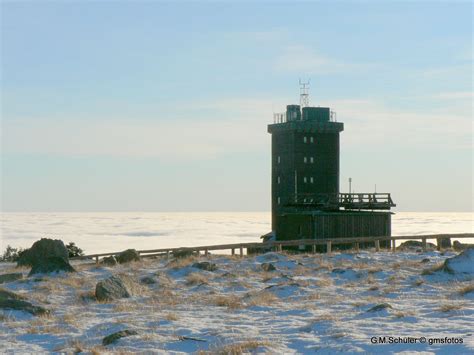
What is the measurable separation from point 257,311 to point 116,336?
4263mm

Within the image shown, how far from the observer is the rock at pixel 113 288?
63.2ft

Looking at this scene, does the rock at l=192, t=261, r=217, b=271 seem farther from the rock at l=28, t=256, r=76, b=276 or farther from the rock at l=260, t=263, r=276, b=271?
the rock at l=28, t=256, r=76, b=276

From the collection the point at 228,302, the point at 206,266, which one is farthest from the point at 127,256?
the point at 228,302

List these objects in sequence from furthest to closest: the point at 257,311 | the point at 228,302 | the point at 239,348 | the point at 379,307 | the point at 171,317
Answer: the point at 228,302 < the point at 257,311 < the point at 379,307 < the point at 171,317 < the point at 239,348

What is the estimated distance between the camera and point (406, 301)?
17.9 m

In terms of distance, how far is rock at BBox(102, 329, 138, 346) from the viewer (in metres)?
13.6

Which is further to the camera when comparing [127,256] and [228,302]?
[127,256]

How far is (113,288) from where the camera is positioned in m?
19.7

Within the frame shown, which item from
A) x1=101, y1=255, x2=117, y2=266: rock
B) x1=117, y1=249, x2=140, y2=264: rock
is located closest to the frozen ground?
x1=101, y1=255, x2=117, y2=266: rock

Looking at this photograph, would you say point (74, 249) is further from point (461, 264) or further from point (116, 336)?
point (116, 336)

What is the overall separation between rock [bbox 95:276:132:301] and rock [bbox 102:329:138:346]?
525 cm

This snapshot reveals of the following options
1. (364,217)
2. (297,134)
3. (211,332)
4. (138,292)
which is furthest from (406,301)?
(297,134)

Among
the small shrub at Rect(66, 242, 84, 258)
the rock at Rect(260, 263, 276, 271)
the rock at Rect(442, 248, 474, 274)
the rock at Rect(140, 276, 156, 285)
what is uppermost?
the rock at Rect(442, 248, 474, 274)

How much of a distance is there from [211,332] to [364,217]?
153 ft
